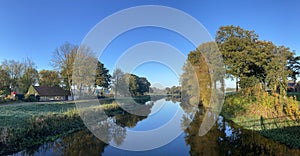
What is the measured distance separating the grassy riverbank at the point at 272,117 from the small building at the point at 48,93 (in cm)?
2721

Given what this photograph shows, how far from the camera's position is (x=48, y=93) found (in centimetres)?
2941

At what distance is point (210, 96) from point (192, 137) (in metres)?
11.1

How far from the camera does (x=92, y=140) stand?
8305 millimetres

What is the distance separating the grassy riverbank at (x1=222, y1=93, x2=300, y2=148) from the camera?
7280mm

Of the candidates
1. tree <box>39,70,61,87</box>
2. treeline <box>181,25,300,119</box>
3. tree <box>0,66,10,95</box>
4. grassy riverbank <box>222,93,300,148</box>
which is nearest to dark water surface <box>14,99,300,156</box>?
grassy riverbank <box>222,93,300,148</box>

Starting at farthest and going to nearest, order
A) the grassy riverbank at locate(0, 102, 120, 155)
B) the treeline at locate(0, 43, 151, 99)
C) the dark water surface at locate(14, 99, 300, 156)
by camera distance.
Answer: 1. the treeline at locate(0, 43, 151, 99)
2. the grassy riverbank at locate(0, 102, 120, 155)
3. the dark water surface at locate(14, 99, 300, 156)

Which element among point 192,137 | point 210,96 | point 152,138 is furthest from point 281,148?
point 210,96

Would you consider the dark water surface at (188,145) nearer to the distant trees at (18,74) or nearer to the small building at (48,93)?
the small building at (48,93)

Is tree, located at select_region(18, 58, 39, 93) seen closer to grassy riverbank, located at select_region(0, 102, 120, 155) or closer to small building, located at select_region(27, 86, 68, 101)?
small building, located at select_region(27, 86, 68, 101)

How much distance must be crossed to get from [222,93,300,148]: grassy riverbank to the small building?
27.2m

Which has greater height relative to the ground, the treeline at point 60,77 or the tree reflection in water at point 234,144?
the treeline at point 60,77

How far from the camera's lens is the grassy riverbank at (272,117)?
7280 mm

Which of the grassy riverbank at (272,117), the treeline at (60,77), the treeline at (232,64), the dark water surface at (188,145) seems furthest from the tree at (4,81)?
the grassy riverbank at (272,117)

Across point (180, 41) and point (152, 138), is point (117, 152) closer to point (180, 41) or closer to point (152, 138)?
point (152, 138)
